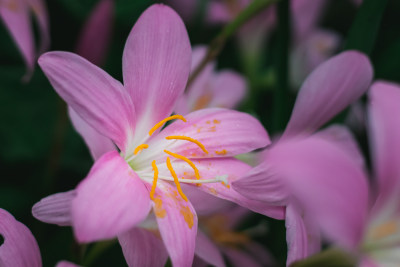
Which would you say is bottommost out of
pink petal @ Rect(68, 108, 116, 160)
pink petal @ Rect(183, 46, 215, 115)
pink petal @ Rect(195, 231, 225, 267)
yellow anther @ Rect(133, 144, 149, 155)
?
pink petal @ Rect(195, 231, 225, 267)

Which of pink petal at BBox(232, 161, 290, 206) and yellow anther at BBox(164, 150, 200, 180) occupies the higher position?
pink petal at BBox(232, 161, 290, 206)

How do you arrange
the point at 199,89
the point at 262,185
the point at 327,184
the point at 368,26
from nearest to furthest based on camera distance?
the point at 327,184
the point at 262,185
the point at 368,26
the point at 199,89

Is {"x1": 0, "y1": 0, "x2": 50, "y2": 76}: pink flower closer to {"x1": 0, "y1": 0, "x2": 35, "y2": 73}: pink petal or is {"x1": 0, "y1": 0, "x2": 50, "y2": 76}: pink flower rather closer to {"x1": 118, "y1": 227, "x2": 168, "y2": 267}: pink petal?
{"x1": 0, "y1": 0, "x2": 35, "y2": 73}: pink petal

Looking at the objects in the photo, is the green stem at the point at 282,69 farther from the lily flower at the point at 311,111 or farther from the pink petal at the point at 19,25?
the pink petal at the point at 19,25

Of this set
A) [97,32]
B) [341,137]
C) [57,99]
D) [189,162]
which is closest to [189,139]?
[189,162]

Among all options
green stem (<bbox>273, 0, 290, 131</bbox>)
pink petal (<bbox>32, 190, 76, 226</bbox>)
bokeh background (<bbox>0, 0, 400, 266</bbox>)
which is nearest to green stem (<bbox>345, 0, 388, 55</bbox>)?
green stem (<bbox>273, 0, 290, 131</bbox>)

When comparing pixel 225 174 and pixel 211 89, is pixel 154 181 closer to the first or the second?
pixel 225 174

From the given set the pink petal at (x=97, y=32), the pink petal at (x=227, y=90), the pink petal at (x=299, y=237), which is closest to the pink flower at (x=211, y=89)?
the pink petal at (x=227, y=90)

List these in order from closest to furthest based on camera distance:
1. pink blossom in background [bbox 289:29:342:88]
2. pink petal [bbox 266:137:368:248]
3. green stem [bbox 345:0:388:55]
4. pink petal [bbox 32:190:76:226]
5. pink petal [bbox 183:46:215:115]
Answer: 1. pink petal [bbox 266:137:368:248]
2. pink petal [bbox 32:190:76:226]
3. green stem [bbox 345:0:388:55]
4. pink petal [bbox 183:46:215:115]
5. pink blossom in background [bbox 289:29:342:88]
